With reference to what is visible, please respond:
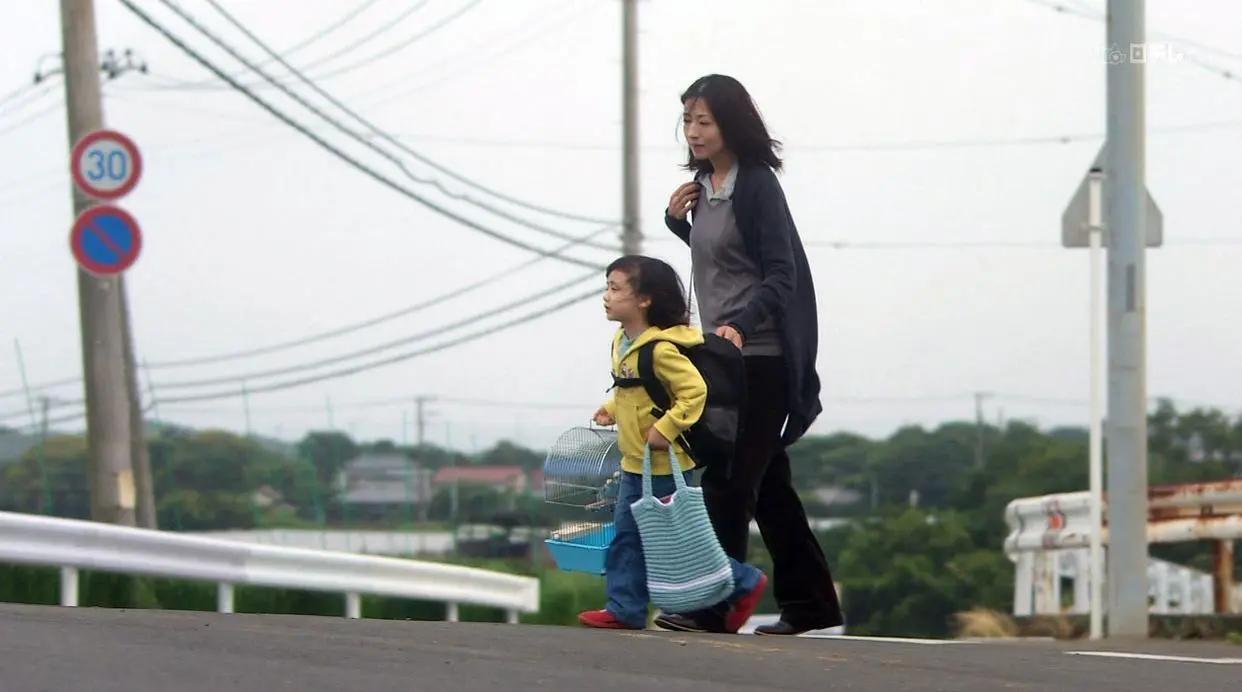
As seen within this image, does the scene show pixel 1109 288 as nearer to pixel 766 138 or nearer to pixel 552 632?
pixel 766 138

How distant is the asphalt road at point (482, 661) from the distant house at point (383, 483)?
14453 millimetres

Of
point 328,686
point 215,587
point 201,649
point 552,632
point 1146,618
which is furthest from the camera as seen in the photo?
point 215,587

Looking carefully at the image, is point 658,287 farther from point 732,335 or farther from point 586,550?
point 586,550

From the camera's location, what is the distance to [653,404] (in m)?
6.31

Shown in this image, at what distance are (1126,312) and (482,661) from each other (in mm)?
5713

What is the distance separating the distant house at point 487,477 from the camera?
2062cm

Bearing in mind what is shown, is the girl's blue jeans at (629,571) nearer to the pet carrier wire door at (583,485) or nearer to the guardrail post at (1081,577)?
the pet carrier wire door at (583,485)

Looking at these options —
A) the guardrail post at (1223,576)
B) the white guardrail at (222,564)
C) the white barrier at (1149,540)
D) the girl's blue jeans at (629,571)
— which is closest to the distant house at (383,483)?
the white guardrail at (222,564)

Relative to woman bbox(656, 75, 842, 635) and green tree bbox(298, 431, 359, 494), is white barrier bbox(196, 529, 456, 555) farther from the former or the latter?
woman bbox(656, 75, 842, 635)

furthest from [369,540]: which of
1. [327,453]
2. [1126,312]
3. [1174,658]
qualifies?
[1174,658]

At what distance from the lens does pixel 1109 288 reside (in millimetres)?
9953

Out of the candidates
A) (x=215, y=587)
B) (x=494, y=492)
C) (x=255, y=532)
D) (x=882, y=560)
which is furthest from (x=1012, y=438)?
(x=215, y=587)

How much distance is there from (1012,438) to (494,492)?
927 cm

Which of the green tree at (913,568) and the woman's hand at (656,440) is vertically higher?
the woman's hand at (656,440)
